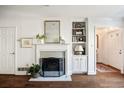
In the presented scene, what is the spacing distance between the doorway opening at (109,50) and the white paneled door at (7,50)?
392cm

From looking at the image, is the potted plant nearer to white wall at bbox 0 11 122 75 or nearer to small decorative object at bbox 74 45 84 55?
white wall at bbox 0 11 122 75

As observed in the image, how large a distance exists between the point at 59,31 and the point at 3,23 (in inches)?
87.3

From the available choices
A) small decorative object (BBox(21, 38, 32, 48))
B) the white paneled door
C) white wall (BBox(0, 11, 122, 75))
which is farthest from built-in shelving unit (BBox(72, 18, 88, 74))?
the white paneled door

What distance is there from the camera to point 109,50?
31.0 feet

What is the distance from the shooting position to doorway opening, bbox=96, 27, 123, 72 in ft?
25.4

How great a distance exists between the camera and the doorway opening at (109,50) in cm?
775

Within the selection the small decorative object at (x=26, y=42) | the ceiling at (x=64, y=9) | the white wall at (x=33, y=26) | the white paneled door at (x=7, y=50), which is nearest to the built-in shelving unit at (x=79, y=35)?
the white wall at (x=33, y=26)

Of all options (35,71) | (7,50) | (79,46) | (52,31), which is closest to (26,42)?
(7,50)

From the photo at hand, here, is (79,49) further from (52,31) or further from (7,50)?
(7,50)

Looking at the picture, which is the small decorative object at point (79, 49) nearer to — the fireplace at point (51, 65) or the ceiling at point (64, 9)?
the fireplace at point (51, 65)

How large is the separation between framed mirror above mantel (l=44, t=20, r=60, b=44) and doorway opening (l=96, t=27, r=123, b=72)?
8.32ft
